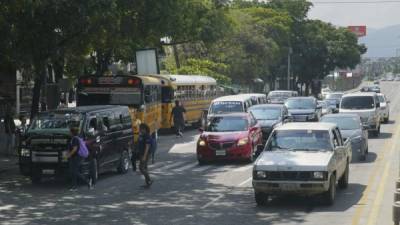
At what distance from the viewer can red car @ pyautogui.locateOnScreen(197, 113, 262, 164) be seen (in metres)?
23.0

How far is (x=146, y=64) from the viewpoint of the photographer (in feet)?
123

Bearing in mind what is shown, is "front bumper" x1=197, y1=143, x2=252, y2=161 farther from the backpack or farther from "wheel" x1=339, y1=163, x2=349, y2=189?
"wheel" x1=339, y1=163, x2=349, y2=189

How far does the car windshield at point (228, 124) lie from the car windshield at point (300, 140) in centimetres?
776

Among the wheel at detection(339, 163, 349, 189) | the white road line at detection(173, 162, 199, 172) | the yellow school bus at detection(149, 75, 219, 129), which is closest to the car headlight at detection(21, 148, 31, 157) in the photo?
the white road line at detection(173, 162, 199, 172)

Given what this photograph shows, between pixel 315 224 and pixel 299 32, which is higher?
pixel 299 32

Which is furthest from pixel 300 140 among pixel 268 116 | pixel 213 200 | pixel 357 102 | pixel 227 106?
pixel 357 102

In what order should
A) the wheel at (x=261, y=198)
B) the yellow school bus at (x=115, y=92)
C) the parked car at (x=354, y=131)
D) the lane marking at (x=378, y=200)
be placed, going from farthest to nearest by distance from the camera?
the yellow school bus at (x=115, y=92) < the parked car at (x=354, y=131) < the wheel at (x=261, y=198) < the lane marking at (x=378, y=200)

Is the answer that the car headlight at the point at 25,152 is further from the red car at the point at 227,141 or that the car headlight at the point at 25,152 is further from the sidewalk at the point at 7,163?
the red car at the point at 227,141

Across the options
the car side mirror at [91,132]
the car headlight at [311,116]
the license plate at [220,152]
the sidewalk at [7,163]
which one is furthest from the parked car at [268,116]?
the car side mirror at [91,132]

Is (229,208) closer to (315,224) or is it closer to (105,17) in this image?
(315,224)

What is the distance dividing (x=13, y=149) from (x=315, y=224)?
17.6 metres

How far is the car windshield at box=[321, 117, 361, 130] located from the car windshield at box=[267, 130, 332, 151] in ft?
30.9

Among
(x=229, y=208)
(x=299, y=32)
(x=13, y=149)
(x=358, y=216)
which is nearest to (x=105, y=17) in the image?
(x=13, y=149)

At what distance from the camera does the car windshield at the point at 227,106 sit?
33.8m
